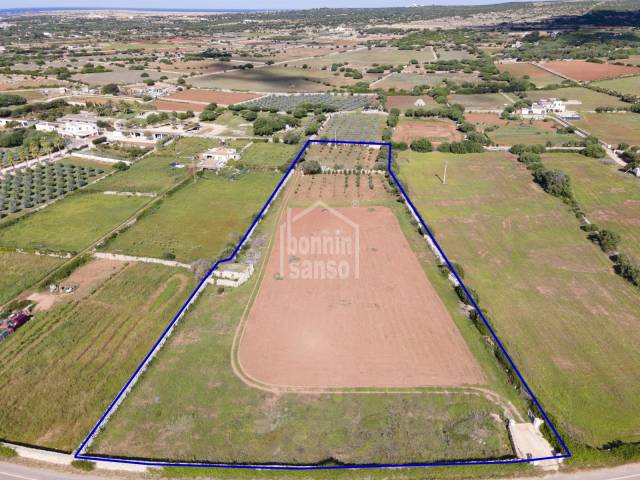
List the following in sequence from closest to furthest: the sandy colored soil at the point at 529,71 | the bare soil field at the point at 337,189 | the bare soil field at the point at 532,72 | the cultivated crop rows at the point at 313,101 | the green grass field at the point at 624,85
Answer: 1. the bare soil field at the point at 337,189
2. the cultivated crop rows at the point at 313,101
3. the green grass field at the point at 624,85
4. the bare soil field at the point at 532,72
5. the sandy colored soil at the point at 529,71

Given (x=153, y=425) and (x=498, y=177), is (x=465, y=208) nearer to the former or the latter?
(x=498, y=177)

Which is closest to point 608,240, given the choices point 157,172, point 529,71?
point 157,172

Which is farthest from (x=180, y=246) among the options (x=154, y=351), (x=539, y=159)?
(x=539, y=159)

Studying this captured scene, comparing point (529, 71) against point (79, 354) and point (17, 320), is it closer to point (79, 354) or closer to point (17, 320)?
point (79, 354)

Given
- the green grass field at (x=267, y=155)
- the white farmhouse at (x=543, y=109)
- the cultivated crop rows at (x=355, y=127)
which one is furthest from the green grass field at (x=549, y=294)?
the white farmhouse at (x=543, y=109)

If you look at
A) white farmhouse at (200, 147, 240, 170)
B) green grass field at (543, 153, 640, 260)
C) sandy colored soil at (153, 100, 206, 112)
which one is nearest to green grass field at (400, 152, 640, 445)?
green grass field at (543, 153, 640, 260)

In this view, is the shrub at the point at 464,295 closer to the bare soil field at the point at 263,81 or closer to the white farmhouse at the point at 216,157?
the white farmhouse at the point at 216,157

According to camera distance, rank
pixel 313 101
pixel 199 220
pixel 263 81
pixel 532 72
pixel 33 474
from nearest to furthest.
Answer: pixel 33 474 → pixel 199 220 → pixel 313 101 → pixel 263 81 → pixel 532 72
